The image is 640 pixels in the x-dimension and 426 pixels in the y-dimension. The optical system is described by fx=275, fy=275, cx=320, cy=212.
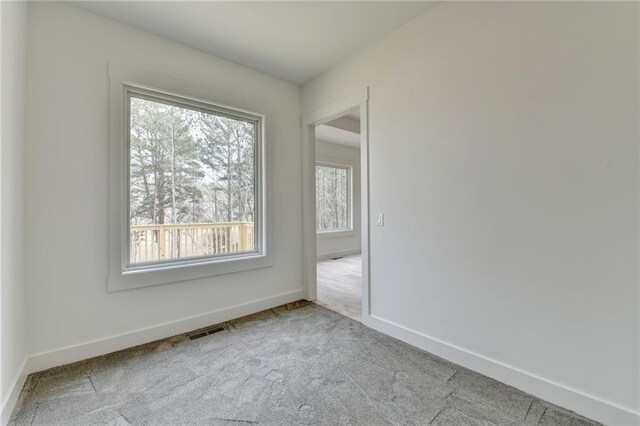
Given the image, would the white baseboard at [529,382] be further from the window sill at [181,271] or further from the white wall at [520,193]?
the window sill at [181,271]

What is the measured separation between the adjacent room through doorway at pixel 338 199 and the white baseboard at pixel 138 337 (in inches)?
77.9

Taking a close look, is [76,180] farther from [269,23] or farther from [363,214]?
[363,214]

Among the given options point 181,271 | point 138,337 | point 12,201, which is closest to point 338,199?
point 181,271

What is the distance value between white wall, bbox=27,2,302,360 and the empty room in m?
0.01

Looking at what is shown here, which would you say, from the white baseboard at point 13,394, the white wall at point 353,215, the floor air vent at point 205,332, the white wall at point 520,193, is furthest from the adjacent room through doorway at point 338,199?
the white baseboard at point 13,394

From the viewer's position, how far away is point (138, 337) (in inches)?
93.4

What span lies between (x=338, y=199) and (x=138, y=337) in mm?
5214

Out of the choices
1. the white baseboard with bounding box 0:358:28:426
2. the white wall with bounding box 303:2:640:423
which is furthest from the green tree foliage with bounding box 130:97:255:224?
the white wall with bounding box 303:2:640:423

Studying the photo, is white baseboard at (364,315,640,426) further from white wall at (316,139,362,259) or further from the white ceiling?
white wall at (316,139,362,259)

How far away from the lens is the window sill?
232 centimetres

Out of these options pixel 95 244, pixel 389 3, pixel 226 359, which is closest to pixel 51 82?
pixel 95 244

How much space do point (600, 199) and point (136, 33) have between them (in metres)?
3.57

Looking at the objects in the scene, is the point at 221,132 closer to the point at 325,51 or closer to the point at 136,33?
the point at 136,33

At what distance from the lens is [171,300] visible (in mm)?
2578
